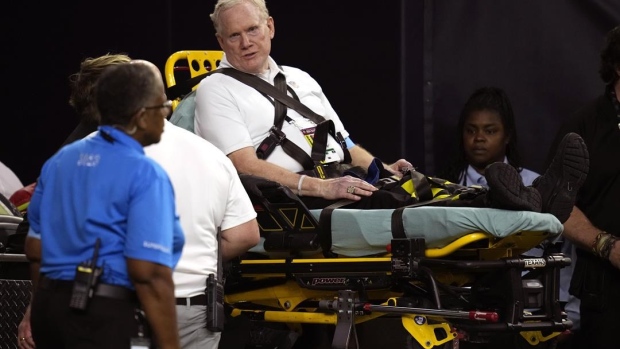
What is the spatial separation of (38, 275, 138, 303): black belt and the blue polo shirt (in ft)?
0.05

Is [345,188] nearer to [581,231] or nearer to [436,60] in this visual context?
[581,231]

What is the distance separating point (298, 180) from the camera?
5.59m

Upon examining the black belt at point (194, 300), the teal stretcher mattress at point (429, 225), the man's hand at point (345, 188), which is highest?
the man's hand at point (345, 188)

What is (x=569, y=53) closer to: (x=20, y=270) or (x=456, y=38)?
(x=456, y=38)

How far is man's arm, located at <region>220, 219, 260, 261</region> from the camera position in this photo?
467 centimetres

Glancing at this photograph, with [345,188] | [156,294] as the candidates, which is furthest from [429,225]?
[156,294]

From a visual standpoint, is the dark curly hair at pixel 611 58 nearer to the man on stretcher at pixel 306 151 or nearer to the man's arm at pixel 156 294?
the man on stretcher at pixel 306 151

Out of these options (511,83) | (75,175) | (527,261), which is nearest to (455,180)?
(511,83)

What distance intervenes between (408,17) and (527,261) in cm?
250

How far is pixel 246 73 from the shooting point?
606 centimetres

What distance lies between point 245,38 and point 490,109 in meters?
1.71

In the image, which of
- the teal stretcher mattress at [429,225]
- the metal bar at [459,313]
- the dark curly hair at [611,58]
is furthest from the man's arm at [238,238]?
the dark curly hair at [611,58]

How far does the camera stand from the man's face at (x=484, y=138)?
23.3 feet

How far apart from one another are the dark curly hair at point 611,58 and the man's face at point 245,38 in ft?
5.63
